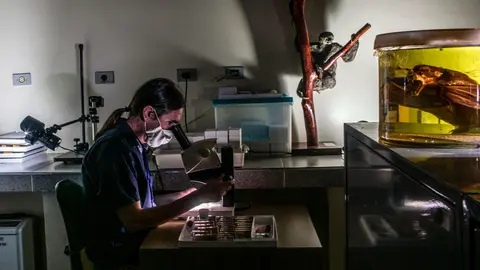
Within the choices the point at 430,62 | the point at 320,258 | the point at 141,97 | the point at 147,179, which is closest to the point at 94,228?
the point at 147,179

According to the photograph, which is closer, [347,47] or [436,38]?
[436,38]

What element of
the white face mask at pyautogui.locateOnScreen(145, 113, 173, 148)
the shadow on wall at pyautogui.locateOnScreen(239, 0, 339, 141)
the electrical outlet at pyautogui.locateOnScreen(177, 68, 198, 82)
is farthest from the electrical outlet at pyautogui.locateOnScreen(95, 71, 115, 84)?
the white face mask at pyautogui.locateOnScreen(145, 113, 173, 148)

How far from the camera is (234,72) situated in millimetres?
2883

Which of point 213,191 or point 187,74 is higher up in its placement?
point 187,74

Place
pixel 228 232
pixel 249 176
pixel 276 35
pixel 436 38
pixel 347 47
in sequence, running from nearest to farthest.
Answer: pixel 436 38 < pixel 228 232 < pixel 249 176 < pixel 347 47 < pixel 276 35

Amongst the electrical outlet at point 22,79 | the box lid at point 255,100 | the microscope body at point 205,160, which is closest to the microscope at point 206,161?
the microscope body at point 205,160

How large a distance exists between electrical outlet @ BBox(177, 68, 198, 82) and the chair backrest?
104 cm

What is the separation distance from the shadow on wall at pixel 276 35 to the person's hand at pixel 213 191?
103cm

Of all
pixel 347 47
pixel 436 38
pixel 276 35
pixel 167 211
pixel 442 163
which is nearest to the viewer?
pixel 442 163

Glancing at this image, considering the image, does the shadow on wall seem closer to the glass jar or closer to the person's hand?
the person's hand

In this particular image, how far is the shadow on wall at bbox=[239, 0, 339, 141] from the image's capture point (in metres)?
2.85

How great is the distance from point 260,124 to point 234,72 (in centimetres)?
38

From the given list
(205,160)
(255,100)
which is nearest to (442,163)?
(205,160)

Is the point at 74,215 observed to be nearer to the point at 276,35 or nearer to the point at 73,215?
the point at 73,215
